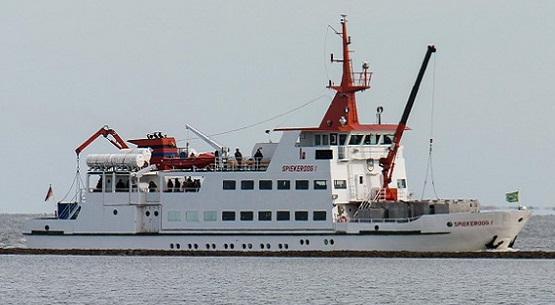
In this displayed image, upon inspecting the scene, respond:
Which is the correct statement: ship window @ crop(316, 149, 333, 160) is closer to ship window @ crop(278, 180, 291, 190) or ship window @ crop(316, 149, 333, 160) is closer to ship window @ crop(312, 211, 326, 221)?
ship window @ crop(278, 180, 291, 190)

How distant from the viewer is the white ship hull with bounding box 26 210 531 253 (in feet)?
189

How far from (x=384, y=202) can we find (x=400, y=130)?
10.5ft

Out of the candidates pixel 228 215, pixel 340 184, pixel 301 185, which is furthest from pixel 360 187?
pixel 228 215

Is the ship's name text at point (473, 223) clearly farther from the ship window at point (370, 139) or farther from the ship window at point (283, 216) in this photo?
the ship window at point (283, 216)

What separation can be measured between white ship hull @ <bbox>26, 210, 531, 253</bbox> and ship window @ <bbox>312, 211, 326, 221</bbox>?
1.94 ft

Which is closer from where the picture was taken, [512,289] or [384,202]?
[512,289]

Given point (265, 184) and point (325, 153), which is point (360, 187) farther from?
point (265, 184)

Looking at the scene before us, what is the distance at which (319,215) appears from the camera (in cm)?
5928

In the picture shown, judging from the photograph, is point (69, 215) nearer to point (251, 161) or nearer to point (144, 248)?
point (144, 248)

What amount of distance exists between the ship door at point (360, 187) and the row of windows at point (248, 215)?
1790 millimetres

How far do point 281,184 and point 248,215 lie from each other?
A: 1.91 m

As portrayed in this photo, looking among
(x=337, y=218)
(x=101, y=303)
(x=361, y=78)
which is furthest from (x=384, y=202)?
(x=101, y=303)

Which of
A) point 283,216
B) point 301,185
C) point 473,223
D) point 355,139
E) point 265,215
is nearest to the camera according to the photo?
point 473,223

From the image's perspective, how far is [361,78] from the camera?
202 ft
